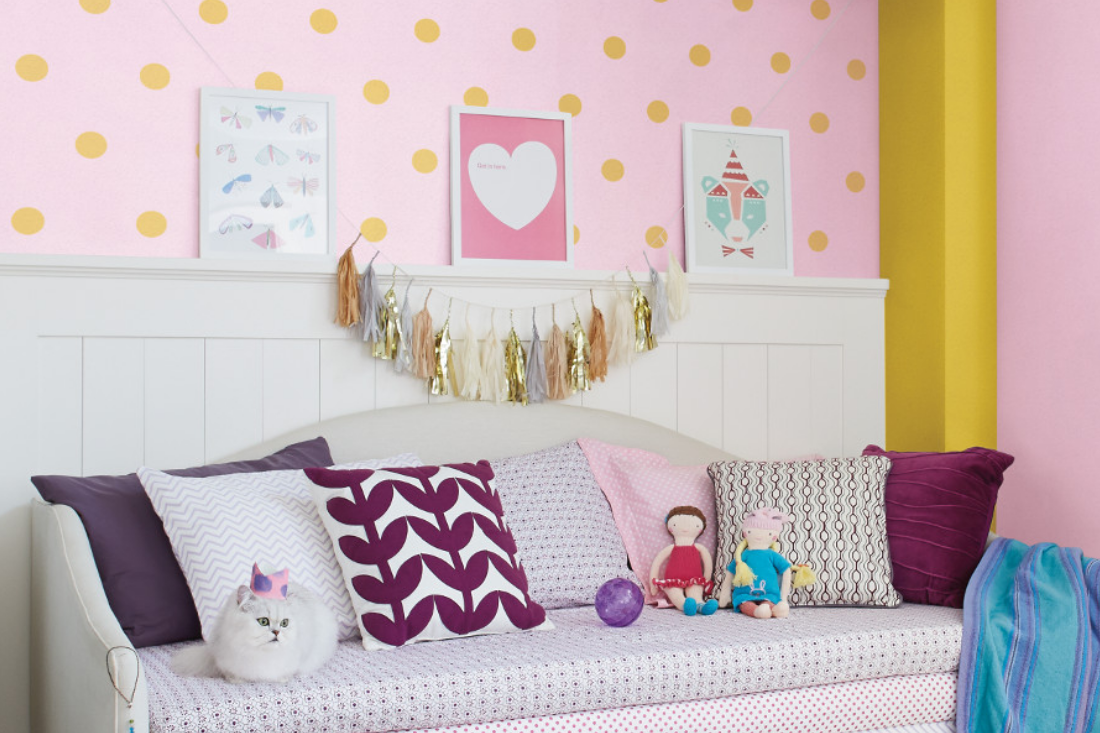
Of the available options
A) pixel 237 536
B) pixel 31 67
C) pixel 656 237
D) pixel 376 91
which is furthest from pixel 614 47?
pixel 237 536

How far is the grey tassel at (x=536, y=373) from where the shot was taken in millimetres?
2451

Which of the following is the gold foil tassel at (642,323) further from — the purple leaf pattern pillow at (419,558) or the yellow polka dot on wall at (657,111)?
the purple leaf pattern pillow at (419,558)

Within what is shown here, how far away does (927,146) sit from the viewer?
8.86 feet

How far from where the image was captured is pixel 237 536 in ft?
5.77

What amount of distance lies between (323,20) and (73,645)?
4.84 feet

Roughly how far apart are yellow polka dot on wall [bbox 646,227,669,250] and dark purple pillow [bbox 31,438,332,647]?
135cm

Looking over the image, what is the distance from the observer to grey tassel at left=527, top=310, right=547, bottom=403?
245 centimetres

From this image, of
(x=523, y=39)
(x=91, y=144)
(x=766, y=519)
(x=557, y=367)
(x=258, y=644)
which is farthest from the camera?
(x=523, y=39)

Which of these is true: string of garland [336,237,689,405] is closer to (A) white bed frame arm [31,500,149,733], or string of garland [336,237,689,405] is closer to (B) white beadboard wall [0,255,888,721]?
(B) white beadboard wall [0,255,888,721]

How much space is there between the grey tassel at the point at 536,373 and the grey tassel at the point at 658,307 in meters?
0.30

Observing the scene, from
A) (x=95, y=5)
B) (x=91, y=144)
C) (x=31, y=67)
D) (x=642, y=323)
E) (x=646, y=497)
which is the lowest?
(x=646, y=497)

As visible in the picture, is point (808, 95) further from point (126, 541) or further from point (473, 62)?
point (126, 541)

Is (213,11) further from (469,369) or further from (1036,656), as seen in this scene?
(1036,656)

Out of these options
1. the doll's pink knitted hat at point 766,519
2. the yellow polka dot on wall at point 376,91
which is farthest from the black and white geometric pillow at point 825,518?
the yellow polka dot on wall at point 376,91
